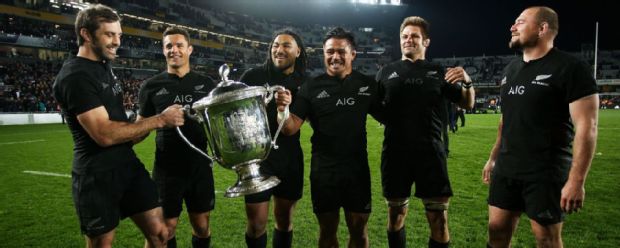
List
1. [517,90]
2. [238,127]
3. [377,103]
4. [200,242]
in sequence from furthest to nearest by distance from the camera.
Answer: [200,242] < [377,103] < [517,90] < [238,127]

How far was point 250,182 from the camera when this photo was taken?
2174 millimetres

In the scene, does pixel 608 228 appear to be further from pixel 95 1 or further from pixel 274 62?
pixel 95 1

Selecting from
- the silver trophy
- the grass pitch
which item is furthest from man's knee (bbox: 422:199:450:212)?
the silver trophy

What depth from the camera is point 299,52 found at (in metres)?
3.67

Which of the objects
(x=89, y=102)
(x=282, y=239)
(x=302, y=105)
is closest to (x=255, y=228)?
(x=282, y=239)

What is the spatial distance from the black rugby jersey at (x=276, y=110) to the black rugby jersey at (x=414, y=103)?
28.9 inches

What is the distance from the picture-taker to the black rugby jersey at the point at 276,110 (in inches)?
133

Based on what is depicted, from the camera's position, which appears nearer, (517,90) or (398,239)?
(517,90)

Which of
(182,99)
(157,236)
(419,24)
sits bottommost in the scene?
(157,236)

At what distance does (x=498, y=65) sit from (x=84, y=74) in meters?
62.1

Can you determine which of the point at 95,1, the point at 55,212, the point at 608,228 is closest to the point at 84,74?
the point at 55,212

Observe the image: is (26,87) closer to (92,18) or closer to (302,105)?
(92,18)

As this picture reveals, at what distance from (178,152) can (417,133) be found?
199 centimetres

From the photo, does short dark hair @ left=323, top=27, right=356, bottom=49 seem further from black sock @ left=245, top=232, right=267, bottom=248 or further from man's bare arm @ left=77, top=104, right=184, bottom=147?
black sock @ left=245, top=232, right=267, bottom=248
